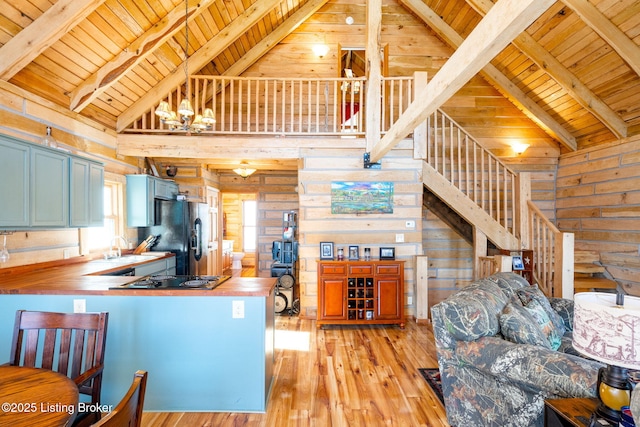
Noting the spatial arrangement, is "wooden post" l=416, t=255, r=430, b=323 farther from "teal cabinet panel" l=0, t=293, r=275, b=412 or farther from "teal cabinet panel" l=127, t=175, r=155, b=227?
"teal cabinet panel" l=127, t=175, r=155, b=227

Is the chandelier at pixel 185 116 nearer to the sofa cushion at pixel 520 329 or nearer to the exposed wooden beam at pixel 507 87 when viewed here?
the sofa cushion at pixel 520 329

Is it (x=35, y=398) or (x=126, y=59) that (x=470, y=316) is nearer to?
(x=35, y=398)

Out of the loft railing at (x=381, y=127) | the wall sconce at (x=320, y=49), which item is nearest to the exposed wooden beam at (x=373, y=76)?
the loft railing at (x=381, y=127)

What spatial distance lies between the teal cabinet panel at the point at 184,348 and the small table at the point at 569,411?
5.81 feet

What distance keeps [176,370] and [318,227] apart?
2.66 meters

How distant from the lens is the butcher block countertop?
240 cm

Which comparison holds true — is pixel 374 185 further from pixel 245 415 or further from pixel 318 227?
pixel 245 415

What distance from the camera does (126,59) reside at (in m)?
3.69

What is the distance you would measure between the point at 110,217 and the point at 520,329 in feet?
16.1

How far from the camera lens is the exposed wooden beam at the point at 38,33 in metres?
2.79

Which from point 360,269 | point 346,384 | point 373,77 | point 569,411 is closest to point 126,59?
point 373,77

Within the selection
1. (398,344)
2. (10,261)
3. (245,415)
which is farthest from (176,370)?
(398,344)

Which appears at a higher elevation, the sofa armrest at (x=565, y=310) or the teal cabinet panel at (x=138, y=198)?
the teal cabinet panel at (x=138, y=198)

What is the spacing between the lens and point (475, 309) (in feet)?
7.01
